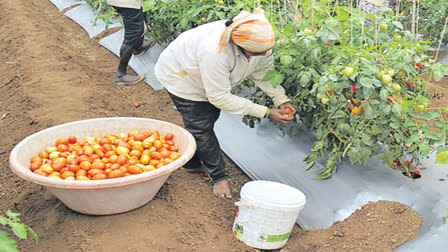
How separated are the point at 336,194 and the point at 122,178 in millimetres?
1227

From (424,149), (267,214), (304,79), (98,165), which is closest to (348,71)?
(304,79)

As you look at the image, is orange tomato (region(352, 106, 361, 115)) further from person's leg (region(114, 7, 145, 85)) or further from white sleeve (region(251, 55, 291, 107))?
person's leg (region(114, 7, 145, 85))

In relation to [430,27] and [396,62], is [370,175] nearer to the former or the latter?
[396,62]

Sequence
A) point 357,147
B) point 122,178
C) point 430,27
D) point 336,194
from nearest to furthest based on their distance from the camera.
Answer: point 122,178 → point 357,147 → point 336,194 → point 430,27

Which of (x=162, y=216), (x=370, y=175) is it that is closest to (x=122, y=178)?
(x=162, y=216)

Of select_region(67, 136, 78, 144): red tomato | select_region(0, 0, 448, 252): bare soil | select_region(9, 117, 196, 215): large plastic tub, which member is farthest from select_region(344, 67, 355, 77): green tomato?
select_region(67, 136, 78, 144): red tomato

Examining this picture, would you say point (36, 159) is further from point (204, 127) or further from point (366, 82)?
point (366, 82)

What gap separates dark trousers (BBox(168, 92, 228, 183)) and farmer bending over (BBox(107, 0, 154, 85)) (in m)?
1.81

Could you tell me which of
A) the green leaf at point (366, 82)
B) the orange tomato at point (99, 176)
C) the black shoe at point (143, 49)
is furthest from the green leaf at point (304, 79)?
the black shoe at point (143, 49)

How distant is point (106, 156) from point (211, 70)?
80 centimetres

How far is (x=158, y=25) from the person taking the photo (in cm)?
455

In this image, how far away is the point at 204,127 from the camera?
2588mm

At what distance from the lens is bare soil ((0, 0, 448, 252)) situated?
2.20 m

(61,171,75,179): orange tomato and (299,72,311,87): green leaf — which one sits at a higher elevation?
(299,72,311,87): green leaf
